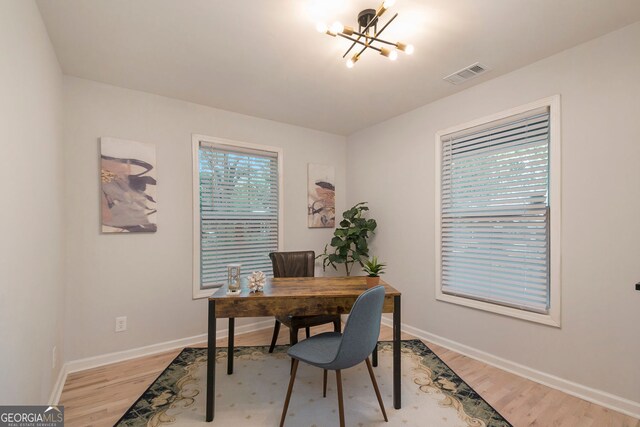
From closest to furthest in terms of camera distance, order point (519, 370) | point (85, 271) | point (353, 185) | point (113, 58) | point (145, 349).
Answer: point (113, 58) → point (519, 370) → point (85, 271) → point (145, 349) → point (353, 185)

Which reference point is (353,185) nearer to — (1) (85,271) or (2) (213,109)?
(2) (213,109)

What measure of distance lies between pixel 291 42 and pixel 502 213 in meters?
2.26

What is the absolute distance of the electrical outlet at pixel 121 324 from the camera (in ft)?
9.02

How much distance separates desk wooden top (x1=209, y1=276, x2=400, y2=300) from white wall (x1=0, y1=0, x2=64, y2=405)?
0.93 meters

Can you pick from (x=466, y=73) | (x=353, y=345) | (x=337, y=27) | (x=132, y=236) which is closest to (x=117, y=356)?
(x=132, y=236)

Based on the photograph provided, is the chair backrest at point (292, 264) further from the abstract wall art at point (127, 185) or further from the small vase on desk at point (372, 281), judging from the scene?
the abstract wall art at point (127, 185)

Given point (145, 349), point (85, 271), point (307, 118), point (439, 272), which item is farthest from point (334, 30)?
point (145, 349)

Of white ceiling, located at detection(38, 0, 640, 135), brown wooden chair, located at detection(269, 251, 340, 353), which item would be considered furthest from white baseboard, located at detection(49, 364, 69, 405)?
white ceiling, located at detection(38, 0, 640, 135)

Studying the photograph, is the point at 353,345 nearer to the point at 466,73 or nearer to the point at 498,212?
the point at 498,212

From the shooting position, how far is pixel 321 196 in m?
4.15

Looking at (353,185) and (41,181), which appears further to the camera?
(353,185)

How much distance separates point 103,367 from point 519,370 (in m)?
3.58

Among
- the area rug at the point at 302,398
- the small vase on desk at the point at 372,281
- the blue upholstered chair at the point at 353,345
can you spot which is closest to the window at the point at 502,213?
the area rug at the point at 302,398

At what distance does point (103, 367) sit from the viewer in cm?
262
